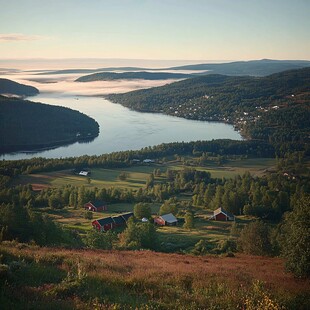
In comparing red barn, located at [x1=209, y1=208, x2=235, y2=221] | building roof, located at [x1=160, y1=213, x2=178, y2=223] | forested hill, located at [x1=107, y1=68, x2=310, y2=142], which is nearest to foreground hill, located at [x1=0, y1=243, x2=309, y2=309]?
building roof, located at [x1=160, y1=213, x2=178, y2=223]

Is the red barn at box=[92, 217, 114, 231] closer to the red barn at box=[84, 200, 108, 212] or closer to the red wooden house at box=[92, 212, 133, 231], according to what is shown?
the red wooden house at box=[92, 212, 133, 231]

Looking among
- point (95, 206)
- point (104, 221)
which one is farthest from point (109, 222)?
point (95, 206)

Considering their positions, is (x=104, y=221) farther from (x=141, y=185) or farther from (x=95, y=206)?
(x=141, y=185)

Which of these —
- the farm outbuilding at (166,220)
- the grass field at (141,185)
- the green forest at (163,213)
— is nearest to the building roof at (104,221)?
the grass field at (141,185)

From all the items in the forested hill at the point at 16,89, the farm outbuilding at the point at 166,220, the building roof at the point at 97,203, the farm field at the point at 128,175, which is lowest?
the farm field at the point at 128,175

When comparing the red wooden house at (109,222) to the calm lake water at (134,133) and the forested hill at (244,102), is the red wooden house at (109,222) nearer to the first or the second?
the calm lake water at (134,133)

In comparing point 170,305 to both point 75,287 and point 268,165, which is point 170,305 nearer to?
point 75,287

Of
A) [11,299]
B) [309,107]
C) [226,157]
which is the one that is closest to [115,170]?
[226,157]
